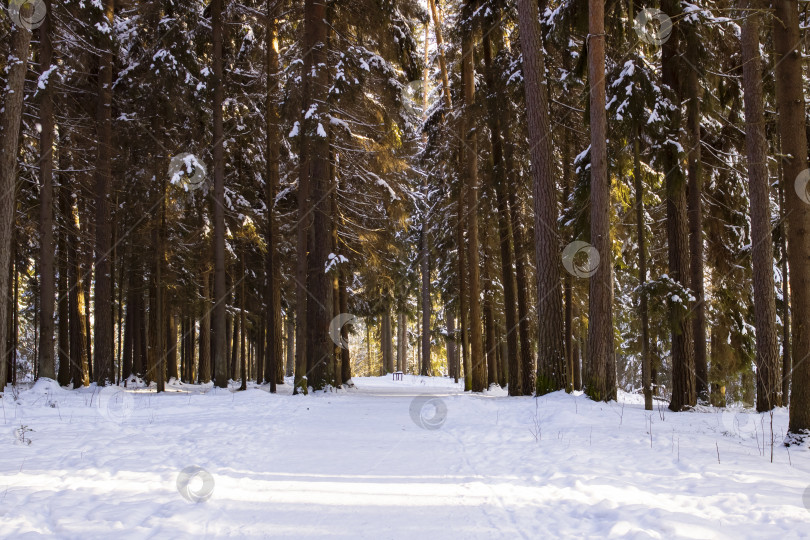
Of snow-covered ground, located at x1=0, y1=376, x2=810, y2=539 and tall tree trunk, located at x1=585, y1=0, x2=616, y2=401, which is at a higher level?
tall tree trunk, located at x1=585, y1=0, x2=616, y2=401

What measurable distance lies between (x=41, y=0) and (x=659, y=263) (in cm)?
1906

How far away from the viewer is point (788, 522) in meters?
3.96

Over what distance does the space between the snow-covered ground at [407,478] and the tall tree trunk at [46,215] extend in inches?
216

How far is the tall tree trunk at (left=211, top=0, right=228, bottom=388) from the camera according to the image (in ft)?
57.6

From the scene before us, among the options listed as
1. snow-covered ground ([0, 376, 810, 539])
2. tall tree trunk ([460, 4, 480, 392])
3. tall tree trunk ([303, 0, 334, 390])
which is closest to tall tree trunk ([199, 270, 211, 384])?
tall tree trunk ([303, 0, 334, 390])

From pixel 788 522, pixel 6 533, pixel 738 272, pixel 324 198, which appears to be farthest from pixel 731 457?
pixel 324 198

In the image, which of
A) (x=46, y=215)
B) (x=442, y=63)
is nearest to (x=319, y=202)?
(x=46, y=215)

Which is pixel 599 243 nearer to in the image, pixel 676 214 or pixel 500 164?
pixel 676 214

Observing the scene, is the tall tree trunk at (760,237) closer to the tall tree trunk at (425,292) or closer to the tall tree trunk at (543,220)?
the tall tree trunk at (543,220)

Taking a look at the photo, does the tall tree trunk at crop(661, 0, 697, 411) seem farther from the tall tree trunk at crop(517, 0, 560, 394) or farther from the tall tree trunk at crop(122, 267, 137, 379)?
the tall tree trunk at crop(122, 267, 137, 379)

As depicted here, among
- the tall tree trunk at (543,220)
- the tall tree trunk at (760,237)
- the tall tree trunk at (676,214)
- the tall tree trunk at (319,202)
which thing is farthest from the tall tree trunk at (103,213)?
the tall tree trunk at (760,237)

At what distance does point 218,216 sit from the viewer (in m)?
17.8

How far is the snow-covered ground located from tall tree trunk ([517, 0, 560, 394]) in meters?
2.36

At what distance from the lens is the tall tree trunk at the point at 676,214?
11968 mm
